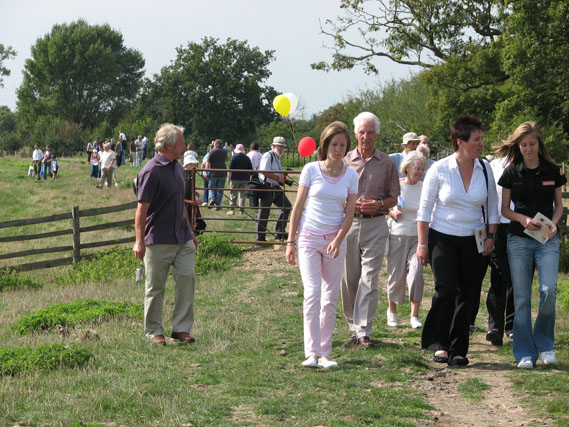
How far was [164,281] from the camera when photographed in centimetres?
763

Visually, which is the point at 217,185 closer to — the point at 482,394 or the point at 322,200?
the point at 322,200

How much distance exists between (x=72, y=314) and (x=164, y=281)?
219cm

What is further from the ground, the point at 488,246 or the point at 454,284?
the point at 488,246

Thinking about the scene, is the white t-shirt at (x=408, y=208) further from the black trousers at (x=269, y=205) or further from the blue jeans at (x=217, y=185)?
the blue jeans at (x=217, y=185)

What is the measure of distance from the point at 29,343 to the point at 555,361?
190 inches

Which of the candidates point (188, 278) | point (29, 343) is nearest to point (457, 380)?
point (188, 278)

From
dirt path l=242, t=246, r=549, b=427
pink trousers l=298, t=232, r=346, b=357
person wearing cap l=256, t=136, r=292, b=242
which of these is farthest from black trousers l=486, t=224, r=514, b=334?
person wearing cap l=256, t=136, r=292, b=242

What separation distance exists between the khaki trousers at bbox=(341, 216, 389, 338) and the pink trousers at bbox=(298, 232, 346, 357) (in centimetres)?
73

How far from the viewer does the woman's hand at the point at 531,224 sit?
656 cm

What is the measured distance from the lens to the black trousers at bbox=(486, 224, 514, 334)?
25.1 ft

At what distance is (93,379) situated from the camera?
6.04 meters

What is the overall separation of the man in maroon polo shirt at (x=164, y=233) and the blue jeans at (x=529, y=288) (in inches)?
114

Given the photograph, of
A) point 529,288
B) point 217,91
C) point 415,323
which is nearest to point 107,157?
point 415,323

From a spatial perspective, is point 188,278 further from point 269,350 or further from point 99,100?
point 99,100
